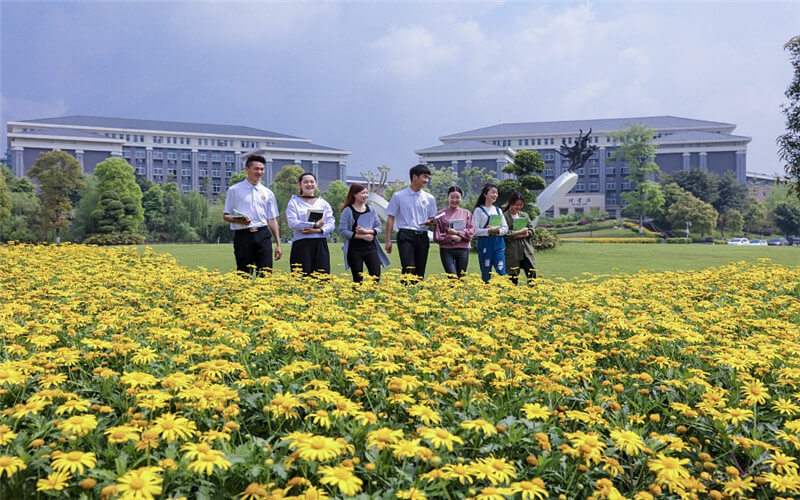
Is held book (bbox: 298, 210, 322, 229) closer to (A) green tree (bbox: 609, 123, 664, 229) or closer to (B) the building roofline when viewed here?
(A) green tree (bbox: 609, 123, 664, 229)

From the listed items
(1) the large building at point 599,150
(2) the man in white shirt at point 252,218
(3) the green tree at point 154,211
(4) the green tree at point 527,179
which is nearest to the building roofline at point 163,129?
(1) the large building at point 599,150

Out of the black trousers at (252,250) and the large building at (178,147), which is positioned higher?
the large building at (178,147)

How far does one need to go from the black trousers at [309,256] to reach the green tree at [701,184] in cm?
5122

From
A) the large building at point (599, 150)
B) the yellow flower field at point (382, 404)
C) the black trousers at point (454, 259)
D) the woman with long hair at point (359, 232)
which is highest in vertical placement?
the large building at point (599, 150)

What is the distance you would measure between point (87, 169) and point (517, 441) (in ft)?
219

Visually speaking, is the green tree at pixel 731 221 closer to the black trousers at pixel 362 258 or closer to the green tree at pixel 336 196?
the green tree at pixel 336 196

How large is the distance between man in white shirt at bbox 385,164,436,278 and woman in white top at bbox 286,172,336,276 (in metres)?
0.63

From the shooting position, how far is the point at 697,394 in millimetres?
2498

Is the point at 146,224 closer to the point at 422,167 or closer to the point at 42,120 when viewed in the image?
the point at 42,120

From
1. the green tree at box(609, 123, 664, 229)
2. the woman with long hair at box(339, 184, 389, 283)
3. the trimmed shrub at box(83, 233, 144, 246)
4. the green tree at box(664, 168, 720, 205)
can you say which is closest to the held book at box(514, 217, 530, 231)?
the woman with long hair at box(339, 184, 389, 283)

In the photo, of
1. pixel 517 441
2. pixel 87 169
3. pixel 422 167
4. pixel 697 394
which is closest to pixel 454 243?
pixel 422 167

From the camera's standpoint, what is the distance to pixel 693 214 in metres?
41.3

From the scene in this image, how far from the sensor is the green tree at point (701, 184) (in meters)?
48.7

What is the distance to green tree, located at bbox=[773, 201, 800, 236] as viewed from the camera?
45.3 meters
